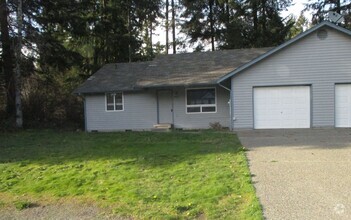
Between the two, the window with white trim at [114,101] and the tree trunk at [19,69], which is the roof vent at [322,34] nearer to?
the window with white trim at [114,101]

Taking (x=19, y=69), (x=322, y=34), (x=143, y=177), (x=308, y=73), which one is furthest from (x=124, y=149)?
(x=19, y=69)

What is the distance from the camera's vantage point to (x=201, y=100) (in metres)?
19.1

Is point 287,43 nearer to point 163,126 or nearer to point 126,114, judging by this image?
point 163,126

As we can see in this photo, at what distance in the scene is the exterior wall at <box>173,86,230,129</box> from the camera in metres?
18.8

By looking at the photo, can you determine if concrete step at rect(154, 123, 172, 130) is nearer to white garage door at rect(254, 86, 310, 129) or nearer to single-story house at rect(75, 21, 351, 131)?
single-story house at rect(75, 21, 351, 131)

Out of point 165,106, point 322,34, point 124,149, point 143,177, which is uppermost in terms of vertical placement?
point 322,34

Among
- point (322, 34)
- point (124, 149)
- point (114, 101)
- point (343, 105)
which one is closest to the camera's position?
→ point (124, 149)

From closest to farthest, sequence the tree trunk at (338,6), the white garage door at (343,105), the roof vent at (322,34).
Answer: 1. the roof vent at (322,34)
2. the white garage door at (343,105)
3. the tree trunk at (338,6)

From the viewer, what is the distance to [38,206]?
6.68 metres

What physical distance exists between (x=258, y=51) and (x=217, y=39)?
419 inches

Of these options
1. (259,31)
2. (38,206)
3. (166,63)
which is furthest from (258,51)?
(38,206)

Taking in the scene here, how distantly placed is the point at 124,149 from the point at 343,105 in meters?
10.3

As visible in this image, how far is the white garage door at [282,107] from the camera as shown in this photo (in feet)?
55.4

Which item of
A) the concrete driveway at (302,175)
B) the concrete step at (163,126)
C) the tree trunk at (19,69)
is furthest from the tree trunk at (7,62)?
the concrete driveway at (302,175)
